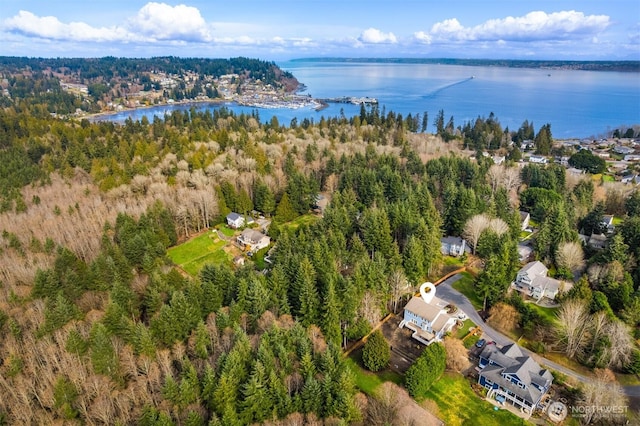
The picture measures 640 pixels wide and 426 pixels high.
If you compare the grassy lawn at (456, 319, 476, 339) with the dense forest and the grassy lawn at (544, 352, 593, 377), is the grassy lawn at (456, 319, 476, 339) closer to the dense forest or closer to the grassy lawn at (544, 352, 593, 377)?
the dense forest

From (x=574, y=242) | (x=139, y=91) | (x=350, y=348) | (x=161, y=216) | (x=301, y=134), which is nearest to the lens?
(x=350, y=348)

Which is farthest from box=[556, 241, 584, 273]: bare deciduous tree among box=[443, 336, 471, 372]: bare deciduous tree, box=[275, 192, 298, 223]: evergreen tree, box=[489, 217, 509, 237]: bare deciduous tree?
box=[275, 192, 298, 223]: evergreen tree

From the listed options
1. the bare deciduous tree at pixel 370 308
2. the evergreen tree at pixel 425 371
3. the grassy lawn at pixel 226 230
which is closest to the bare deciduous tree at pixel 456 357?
the evergreen tree at pixel 425 371

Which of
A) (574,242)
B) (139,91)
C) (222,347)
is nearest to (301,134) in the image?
(574,242)

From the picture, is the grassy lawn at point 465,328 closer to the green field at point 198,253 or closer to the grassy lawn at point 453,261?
the grassy lawn at point 453,261

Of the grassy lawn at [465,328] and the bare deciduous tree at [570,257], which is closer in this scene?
the grassy lawn at [465,328]

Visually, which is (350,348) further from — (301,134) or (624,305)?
(301,134)

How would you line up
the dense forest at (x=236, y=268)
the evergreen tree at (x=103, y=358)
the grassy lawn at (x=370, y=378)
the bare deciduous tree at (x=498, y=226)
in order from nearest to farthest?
the dense forest at (x=236, y=268) < the evergreen tree at (x=103, y=358) < the grassy lawn at (x=370, y=378) < the bare deciduous tree at (x=498, y=226)
